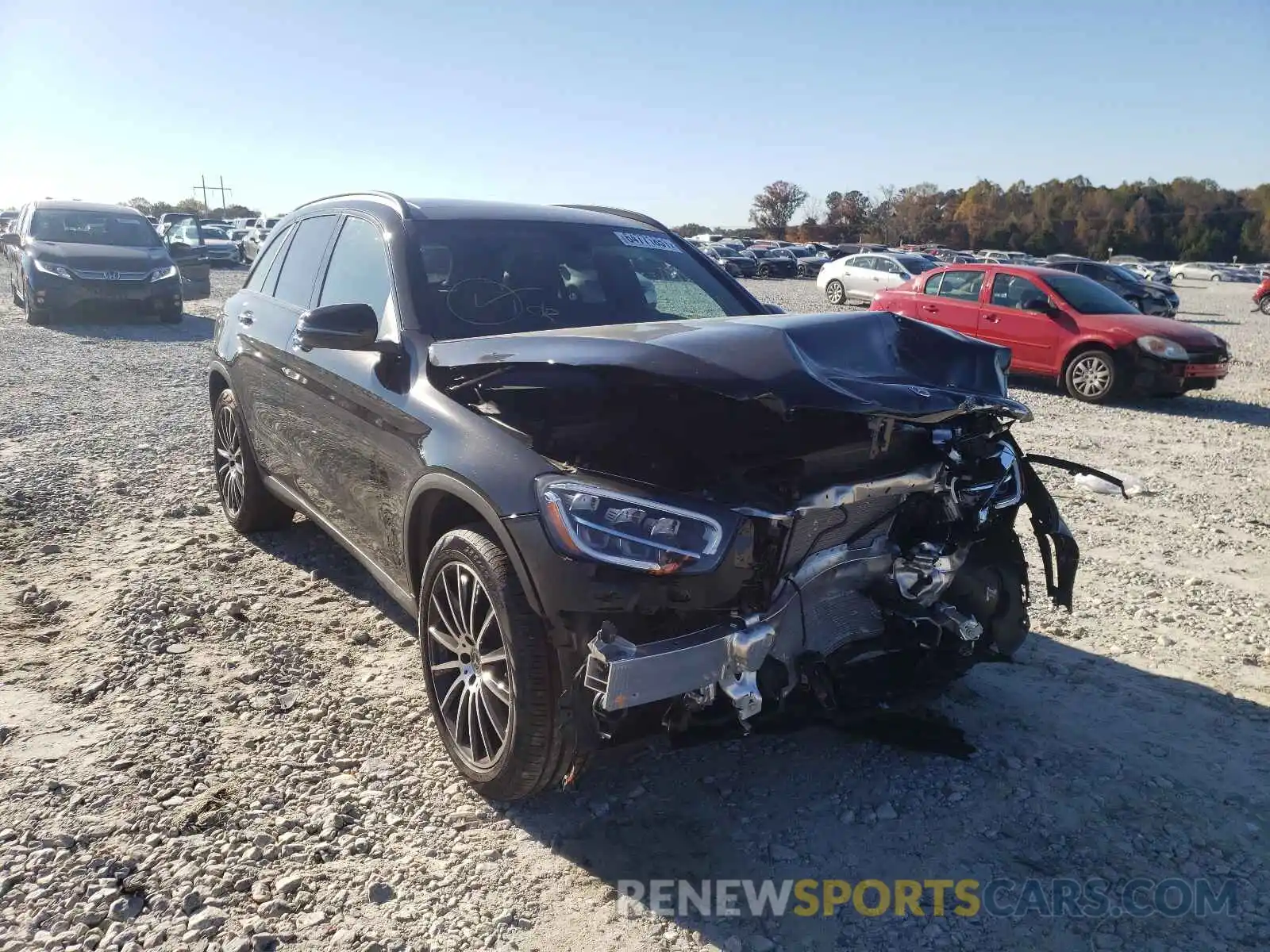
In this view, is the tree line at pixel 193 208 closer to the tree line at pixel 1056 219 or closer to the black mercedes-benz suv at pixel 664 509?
the tree line at pixel 1056 219

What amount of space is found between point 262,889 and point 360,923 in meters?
0.35

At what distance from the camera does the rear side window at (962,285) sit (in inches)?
510

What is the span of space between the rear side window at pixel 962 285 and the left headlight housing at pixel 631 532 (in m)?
11.6

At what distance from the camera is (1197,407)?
11.4 meters

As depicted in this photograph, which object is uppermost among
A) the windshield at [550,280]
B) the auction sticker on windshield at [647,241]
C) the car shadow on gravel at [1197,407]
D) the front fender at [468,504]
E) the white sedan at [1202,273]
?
the white sedan at [1202,273]

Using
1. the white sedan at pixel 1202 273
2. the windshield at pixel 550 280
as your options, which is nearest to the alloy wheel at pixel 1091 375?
the windshield at pixel 550 280

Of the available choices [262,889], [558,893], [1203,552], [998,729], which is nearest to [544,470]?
[558,893]

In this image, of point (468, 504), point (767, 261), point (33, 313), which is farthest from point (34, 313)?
point (767, 261)

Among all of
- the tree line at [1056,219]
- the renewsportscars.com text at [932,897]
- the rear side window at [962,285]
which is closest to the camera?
the renewsportscars.com text at [932,897]

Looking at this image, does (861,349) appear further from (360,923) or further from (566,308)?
(360,923)

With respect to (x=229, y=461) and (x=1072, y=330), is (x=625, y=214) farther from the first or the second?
(x=1072, y=330)

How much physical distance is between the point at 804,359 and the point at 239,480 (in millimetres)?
4110

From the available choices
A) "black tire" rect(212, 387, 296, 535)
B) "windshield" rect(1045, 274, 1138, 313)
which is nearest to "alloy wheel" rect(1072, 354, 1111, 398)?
"windshield" rect(1045, 274, 1138, 313)

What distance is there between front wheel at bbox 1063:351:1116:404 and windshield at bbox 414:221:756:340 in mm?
8649
